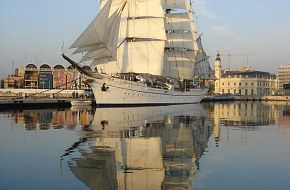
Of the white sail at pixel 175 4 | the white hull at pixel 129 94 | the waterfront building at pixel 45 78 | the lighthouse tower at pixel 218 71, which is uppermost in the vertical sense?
the white sail at pixel 175 4

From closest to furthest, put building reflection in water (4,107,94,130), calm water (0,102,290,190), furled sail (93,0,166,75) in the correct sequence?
calm water (0,102,290,190) → building reflection in water (4,107,94,130) → furled sail (93,0,166,75)

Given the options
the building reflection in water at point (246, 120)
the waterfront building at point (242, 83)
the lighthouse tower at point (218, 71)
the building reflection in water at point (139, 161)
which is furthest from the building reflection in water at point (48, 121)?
the lighthouse tower at point (218, 71)

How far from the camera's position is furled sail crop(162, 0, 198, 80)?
280ft

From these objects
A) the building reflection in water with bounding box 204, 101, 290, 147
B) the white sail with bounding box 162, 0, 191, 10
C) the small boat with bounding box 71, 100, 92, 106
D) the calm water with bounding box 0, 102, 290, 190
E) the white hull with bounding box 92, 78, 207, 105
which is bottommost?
the calm water with bounding box 0, 102, 290, 190

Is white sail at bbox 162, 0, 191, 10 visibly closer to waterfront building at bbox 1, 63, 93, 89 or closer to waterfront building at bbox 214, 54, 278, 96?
waterfront building at bbox 1, 63, 93, 89

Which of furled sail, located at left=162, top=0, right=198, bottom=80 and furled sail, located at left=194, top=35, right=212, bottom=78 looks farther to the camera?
furled sail, located at left=194, top=35, right=212, bottom=78

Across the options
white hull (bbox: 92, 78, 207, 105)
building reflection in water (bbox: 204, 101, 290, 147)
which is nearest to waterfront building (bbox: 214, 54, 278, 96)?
white hull (bbox: 92, 78, 207, 105)

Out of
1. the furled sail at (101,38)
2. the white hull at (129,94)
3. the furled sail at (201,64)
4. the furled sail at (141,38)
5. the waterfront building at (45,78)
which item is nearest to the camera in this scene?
the furled sail at (101,38)

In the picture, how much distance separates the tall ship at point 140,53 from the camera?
5750cm

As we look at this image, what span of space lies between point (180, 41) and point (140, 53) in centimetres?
2093

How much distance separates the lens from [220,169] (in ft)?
45.8

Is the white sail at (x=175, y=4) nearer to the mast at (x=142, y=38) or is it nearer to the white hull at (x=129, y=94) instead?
the mast at (x=142, y=38)

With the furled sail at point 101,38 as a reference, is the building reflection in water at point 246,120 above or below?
below

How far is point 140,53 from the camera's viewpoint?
69.2 m
